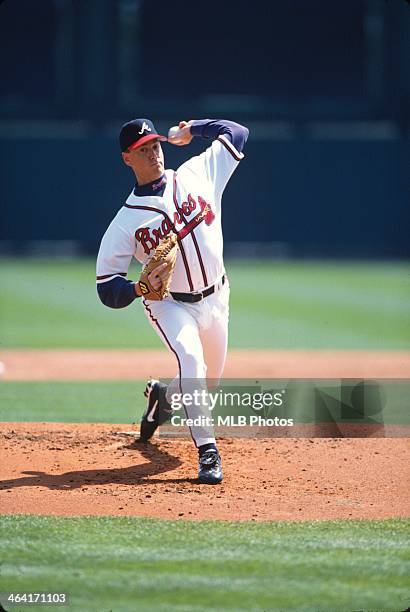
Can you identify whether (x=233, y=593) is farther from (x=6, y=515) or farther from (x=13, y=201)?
(x=13, y=201)

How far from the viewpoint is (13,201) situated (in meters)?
21.6

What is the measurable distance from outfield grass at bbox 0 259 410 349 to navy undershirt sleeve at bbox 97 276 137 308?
6.20m

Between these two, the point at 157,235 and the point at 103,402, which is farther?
the point at 103,402

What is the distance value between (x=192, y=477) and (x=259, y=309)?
9.35 metres

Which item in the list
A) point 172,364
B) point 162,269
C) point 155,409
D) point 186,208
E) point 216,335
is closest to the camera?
point 162,269

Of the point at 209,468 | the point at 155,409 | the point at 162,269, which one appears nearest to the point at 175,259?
the point at 162,269

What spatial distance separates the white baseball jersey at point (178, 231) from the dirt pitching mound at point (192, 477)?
99 centimetres

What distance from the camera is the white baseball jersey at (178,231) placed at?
4965 millimetres

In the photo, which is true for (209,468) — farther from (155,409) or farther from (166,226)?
(166,226)

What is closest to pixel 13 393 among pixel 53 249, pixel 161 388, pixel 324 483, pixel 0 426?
pixel 0 426

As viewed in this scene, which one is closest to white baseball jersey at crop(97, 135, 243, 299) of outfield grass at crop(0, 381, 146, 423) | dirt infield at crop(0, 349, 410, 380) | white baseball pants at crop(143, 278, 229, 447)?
white baseball pants at crop(143, 278, 229, 447)

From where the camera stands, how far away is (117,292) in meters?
4.89

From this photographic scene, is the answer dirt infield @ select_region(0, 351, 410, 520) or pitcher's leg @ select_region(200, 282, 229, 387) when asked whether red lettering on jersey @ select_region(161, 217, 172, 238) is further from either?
dirt infield @ select_region(0, 351, 410, 520)

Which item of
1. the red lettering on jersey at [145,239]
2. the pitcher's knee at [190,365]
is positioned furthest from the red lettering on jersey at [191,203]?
the pitcher's knee at [190,365]
